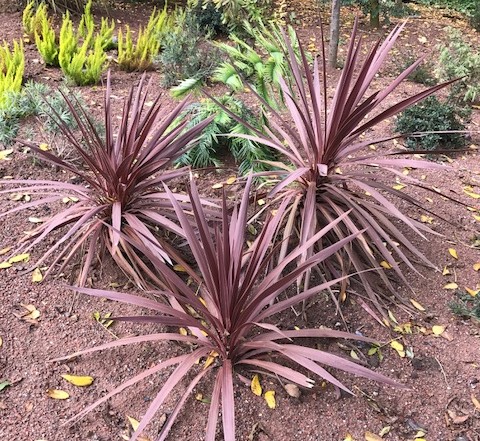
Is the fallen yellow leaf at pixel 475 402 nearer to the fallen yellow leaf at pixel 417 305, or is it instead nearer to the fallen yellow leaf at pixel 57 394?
the fallen yellow leaf at pixel 417 305

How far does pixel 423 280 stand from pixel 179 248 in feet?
4.22

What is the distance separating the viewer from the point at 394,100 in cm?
457

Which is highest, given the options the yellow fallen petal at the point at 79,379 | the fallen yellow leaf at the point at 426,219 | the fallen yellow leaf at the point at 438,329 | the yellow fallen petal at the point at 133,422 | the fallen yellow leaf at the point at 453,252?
the fallen yellow leaf at the point at 426,219

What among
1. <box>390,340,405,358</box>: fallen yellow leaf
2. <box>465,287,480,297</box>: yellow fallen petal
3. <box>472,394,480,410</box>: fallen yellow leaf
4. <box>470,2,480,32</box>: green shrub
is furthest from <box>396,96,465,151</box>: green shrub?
<box>470,2,480,32</box>: green shrub

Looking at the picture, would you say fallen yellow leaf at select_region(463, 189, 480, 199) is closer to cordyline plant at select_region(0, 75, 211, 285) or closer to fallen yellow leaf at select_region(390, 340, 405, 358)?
fallen yellow leaf at select_region(390, 340, 405, 358)

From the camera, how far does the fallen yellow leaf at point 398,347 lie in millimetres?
2420

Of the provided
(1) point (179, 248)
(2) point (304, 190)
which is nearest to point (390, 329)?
(2) point (304, 190)

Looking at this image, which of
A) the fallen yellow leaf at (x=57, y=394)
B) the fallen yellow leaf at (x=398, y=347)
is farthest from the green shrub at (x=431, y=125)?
the fallen yellow leaf at (x=57, y=394)

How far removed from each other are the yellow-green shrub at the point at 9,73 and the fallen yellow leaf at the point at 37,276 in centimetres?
156

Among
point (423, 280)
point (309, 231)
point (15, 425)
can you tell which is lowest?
point (15, 425)

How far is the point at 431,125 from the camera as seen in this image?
154 inches

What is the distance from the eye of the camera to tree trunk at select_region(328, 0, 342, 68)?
466 cm

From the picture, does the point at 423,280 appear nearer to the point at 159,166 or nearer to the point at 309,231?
the point at 309,231

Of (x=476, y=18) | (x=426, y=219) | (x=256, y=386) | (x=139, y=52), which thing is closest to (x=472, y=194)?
(x=426, y=219)
